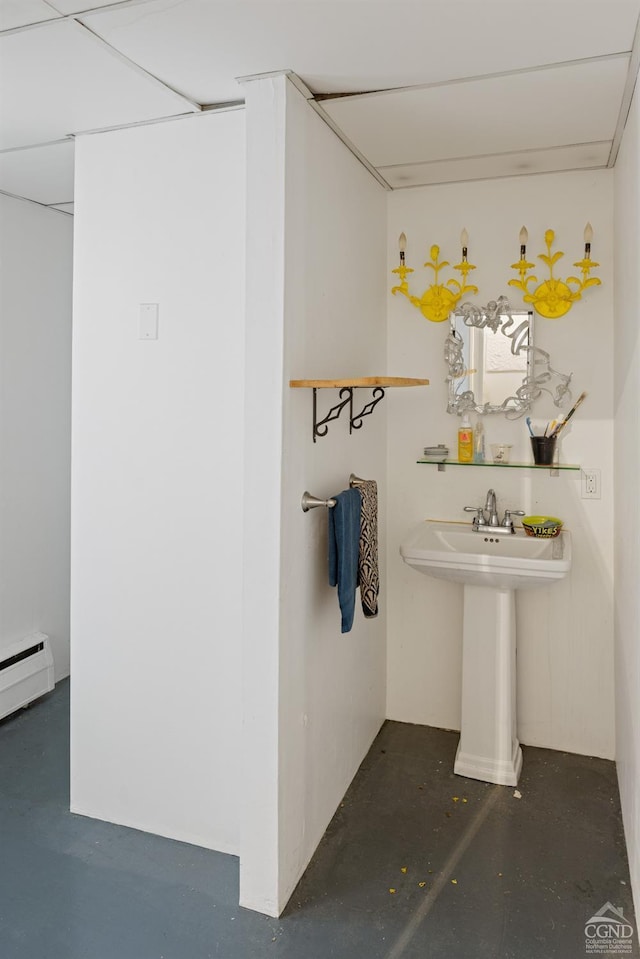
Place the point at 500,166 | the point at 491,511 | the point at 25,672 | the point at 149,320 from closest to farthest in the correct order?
the point at 149,320, the point at 500,166, the point at 491,511, the point at 25,672

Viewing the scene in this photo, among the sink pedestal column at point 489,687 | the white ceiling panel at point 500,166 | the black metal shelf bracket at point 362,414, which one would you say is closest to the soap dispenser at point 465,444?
the black metal shelf bracket at point 362,414

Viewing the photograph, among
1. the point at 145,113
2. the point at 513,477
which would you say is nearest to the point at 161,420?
the point at 145,113

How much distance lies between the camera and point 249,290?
6.19 feet

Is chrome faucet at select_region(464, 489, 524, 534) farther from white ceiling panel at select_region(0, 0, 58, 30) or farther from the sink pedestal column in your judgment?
white ceiling panel at select_region(0, 0, 58, 30)

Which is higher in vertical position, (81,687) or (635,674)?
(635,674)

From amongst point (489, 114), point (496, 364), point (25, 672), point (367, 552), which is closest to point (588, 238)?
point (496, 364)

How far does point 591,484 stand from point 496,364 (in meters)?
0.60

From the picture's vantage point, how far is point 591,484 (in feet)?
8.78

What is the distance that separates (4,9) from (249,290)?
813 millimetres

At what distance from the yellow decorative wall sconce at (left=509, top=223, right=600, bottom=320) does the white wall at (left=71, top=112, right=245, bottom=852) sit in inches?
47.1

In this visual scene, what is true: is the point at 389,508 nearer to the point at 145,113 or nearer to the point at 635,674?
the point at 635,674

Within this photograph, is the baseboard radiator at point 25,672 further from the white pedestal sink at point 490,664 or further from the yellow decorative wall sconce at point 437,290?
the yellow decorative wall sconce at point 437,290

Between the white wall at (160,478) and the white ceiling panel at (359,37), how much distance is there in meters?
0.31

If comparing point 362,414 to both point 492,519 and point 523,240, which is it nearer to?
point 492,519
